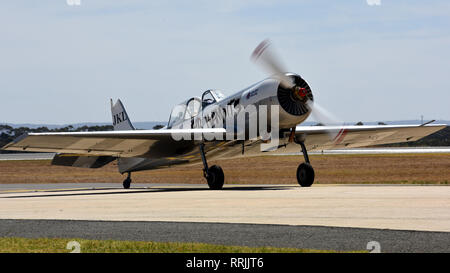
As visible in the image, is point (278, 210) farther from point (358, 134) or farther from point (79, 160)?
point (79, 160)

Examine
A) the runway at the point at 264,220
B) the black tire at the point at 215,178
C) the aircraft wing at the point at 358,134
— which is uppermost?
the aircraft wing at the point at 358,134

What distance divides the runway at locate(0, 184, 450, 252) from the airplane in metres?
4.90

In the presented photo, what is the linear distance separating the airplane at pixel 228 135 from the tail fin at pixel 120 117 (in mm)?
2330

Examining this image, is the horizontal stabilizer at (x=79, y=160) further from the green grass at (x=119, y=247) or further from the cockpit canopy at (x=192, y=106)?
the green grass at (x=119, y=247)

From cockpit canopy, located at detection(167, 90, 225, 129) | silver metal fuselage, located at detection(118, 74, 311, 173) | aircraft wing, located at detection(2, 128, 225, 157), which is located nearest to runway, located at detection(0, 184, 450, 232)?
aircraft wing, located at detection(2, 128, 225, 157)

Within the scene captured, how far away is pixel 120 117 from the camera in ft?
104

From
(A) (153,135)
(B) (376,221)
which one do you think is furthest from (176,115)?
(B) (376,221)

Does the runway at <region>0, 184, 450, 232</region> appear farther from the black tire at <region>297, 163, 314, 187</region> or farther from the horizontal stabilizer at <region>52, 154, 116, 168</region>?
the horizontal stabilizer at <region>52, 154, 116, 168</region>

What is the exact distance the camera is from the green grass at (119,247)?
30.1 feet

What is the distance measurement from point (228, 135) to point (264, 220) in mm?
11388

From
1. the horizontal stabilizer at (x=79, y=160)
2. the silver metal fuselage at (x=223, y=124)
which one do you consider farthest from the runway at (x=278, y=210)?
the horizontal stabilizer at (x=79, y=160)

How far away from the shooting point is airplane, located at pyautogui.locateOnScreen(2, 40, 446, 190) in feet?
72.5

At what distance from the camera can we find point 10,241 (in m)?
10.5
